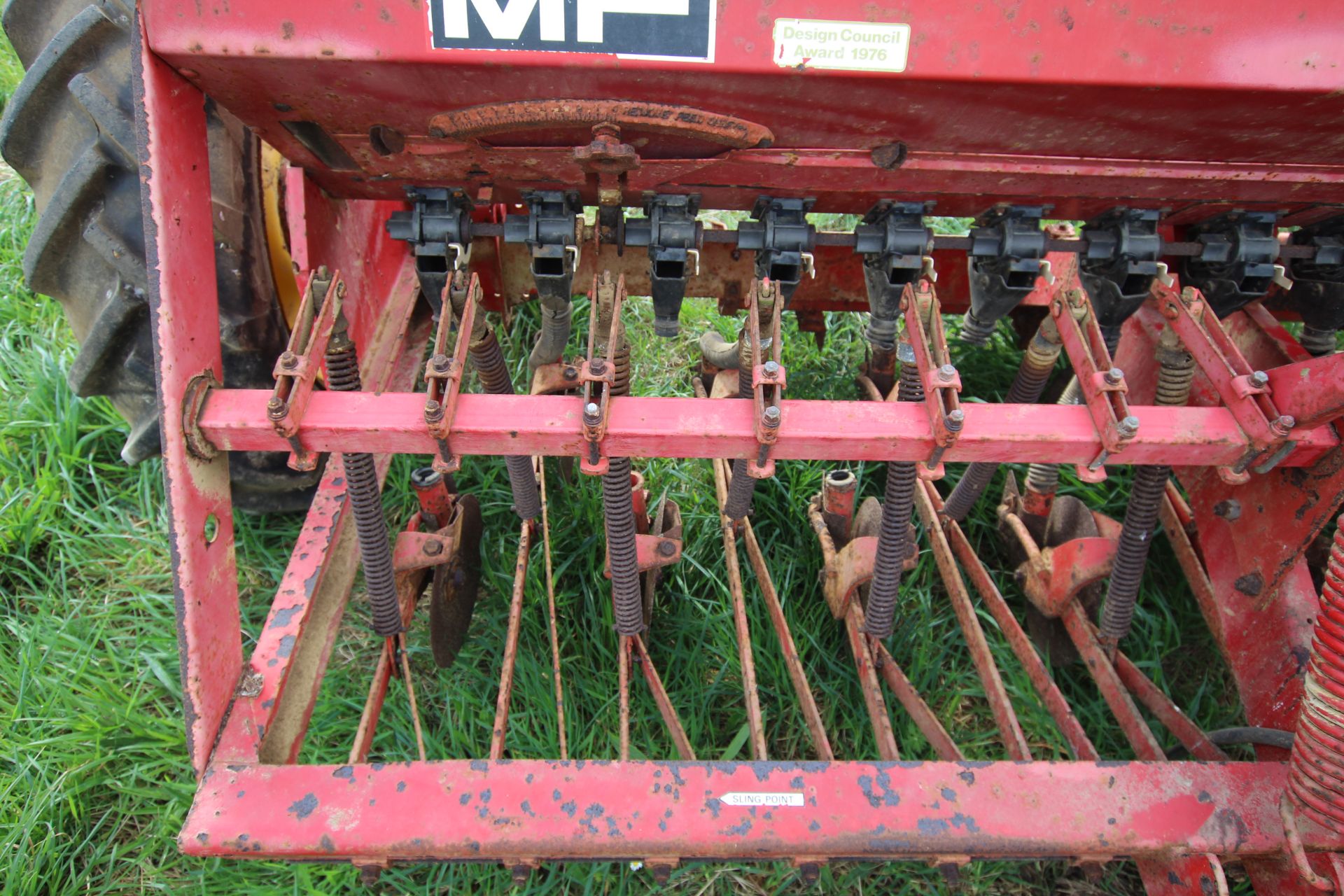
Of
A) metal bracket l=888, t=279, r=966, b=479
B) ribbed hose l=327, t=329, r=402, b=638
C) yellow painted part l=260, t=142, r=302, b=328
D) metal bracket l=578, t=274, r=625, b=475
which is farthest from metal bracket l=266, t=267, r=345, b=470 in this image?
metal bracket l=888, t=279, r=966, b=479

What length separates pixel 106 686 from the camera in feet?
7.42

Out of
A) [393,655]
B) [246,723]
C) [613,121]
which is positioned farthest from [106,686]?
[613,121]

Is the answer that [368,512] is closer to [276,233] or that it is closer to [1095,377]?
[276,233]

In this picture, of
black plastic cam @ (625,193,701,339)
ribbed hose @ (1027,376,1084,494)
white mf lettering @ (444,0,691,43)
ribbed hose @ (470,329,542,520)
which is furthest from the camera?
ribbed hose @ (1027,376,1084,494)

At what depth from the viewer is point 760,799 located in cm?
148

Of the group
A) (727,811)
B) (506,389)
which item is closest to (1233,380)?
(727,811)

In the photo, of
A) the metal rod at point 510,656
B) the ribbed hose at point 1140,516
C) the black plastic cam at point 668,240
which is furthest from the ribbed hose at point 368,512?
the ribbed hose at point 1140,516

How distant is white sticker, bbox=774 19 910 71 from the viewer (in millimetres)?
1300

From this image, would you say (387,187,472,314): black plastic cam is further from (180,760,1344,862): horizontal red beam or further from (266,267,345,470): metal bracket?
(180,760,1344,862): horizontal red beam

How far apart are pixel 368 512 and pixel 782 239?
97 cm

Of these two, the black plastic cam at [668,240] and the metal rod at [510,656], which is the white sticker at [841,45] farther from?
the metal rod at [510,656]

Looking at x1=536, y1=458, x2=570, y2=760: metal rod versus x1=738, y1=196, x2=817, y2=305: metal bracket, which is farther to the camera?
x1=536, y1=458, x2=570, y2=760: metal rod

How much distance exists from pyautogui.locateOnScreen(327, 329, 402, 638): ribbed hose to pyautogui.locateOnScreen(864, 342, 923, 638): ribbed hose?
101cm

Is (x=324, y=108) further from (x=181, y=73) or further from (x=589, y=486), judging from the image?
(x=589, y=486)
